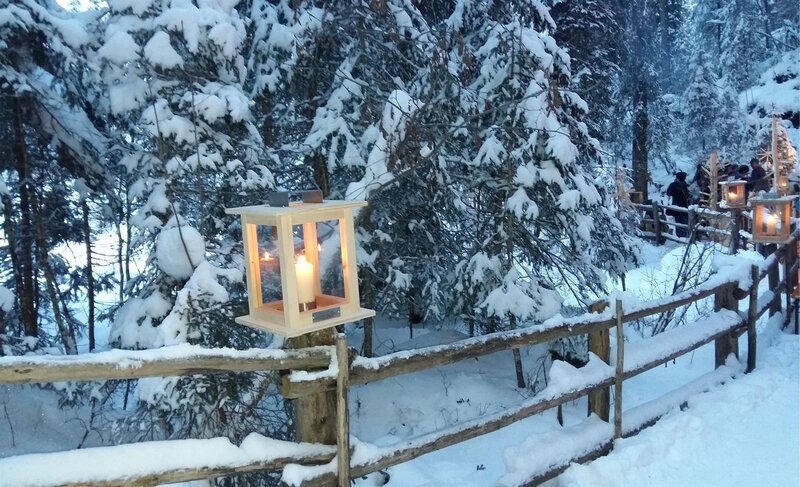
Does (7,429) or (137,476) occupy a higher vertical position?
(137,476)

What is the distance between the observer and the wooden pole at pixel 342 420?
2.98 metres

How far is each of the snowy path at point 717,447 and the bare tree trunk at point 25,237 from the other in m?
5.67

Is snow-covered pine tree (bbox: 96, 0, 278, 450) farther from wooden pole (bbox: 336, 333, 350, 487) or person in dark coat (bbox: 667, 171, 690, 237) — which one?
person in dark coat (bbox: 667, 171, 690, 237)

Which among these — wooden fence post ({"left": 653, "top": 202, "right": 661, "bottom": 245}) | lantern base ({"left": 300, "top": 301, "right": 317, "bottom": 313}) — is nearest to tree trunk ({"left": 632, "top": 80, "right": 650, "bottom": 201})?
wooden fence post ({"left": 653, "top": 202, "right": 661, "bottom": 245})

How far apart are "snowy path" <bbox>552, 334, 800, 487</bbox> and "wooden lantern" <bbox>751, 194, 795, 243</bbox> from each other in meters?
2.12

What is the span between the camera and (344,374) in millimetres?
2986

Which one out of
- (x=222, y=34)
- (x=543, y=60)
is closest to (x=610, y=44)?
(x=543, y=60)

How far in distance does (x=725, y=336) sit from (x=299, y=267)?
4785 millimetres

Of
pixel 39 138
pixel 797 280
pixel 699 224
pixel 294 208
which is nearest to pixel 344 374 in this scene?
pixel 294 208

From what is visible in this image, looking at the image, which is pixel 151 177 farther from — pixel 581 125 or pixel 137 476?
pixel 581 125

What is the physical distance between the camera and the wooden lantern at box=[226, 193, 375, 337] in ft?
9.07

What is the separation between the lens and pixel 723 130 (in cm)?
2433

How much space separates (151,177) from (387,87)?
2738mm

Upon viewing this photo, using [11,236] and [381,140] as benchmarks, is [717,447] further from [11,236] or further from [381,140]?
[11,236]
